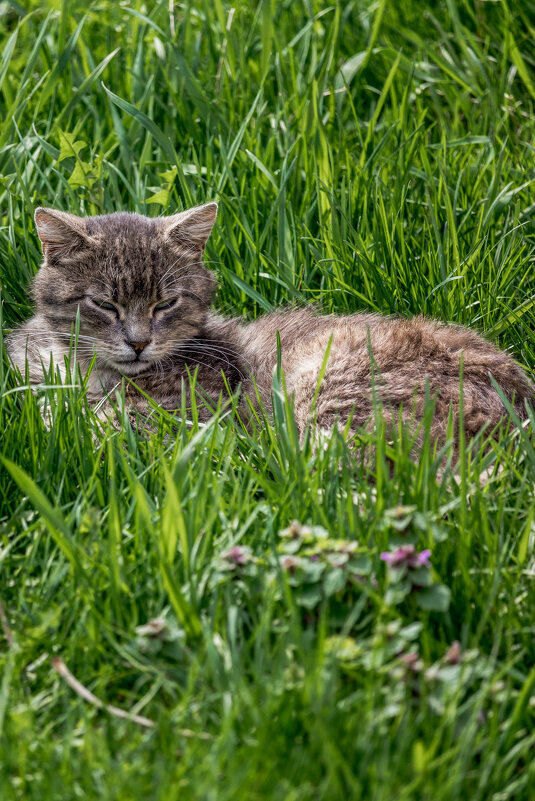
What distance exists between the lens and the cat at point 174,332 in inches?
135

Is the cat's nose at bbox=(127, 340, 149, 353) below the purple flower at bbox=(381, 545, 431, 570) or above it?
below

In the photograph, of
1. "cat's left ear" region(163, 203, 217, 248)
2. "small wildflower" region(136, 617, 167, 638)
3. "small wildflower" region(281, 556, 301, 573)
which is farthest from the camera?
"cat's left ear" region(163, 203, 217, 248)

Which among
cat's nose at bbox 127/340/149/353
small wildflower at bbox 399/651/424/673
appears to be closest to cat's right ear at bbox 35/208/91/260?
cat's nose at bbox 127/340/149/353

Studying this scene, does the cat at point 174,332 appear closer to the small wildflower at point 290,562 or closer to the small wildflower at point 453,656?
the small wildflower at point 290,562

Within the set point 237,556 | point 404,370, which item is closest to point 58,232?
point 404,370

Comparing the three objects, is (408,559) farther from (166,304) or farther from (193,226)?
(193,226)

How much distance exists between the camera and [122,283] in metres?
3.77

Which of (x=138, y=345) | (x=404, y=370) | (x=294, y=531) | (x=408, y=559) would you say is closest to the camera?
(x=408, y=559)

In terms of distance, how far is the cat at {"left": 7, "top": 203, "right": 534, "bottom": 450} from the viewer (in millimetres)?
3432

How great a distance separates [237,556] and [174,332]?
174 centimetres

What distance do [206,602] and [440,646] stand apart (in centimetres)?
57

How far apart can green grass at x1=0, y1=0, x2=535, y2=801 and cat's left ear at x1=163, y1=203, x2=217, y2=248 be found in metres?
0.24

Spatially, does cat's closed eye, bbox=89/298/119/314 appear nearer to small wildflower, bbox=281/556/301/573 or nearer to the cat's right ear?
the cat's right ear

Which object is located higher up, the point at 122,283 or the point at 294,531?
the point at 294,531
